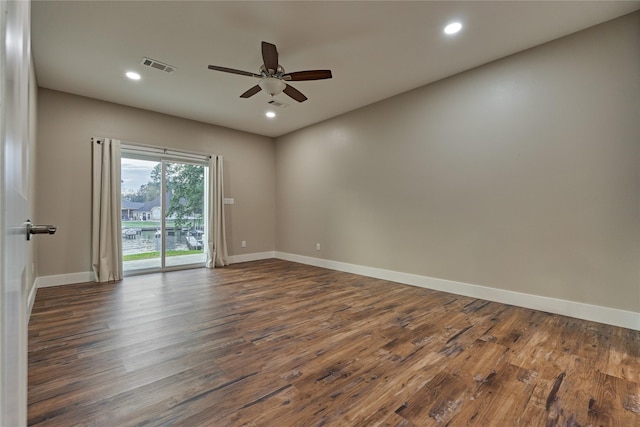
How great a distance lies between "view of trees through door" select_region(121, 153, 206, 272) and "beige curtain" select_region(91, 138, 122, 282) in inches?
9.3

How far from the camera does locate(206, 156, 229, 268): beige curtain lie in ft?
19.0

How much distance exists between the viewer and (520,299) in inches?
132

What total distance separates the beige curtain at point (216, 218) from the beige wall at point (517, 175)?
2698mm

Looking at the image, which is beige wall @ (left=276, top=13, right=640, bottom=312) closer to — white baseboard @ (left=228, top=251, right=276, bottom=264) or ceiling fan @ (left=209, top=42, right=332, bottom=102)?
ceiling fan @ (left=209, top=42, right=332, bottom=102)

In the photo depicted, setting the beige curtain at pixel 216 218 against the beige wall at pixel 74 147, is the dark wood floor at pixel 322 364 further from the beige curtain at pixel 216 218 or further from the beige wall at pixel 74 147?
the beige curtain at pixel 216 218

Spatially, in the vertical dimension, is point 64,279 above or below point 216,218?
below

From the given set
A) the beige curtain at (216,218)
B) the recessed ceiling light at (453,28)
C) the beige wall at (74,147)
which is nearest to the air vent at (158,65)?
the beige wall at (74,147)

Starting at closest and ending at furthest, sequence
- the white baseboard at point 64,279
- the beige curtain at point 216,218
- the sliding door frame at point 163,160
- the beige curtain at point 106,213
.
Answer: the white baseboard at point 64,279, the beige curtain at point 106,213, the sliding door frame at point 163,160, the beige curtain at point 216,218

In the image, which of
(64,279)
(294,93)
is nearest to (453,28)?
(294,93)

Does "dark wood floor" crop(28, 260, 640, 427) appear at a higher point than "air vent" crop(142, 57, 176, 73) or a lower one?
lower

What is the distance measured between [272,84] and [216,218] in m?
3.43

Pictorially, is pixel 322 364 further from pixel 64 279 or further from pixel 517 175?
pixel 64 279

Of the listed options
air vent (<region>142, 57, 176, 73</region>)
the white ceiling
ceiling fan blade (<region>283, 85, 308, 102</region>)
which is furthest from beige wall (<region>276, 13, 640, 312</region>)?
air vent (<region>142, 57, 176, 73</region>)

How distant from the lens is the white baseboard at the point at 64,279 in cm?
411
